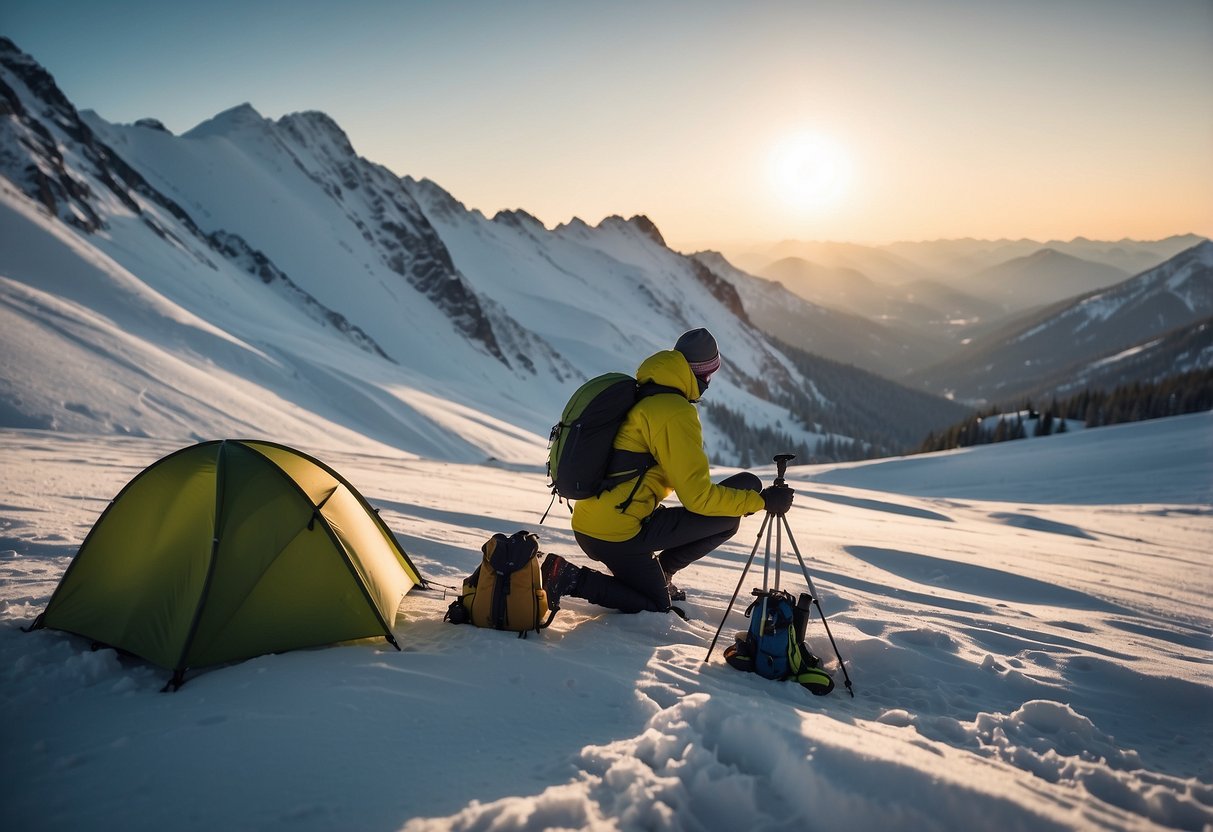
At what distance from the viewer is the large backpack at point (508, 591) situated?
5434 millimetres

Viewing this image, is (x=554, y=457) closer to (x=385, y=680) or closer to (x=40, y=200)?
(x=385, y=680)

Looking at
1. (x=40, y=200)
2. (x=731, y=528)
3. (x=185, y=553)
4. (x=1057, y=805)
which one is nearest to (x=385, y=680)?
(x=185, y=553)

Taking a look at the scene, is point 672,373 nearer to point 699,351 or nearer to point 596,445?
point 699,351

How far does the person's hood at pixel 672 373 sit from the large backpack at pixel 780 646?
1.72m

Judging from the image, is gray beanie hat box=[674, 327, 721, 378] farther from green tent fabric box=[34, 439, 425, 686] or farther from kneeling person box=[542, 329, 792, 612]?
green tent fabric box=[34, 439, 425, 686]

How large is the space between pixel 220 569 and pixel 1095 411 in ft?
282

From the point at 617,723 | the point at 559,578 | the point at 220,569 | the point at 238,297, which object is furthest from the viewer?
the point at 238,297

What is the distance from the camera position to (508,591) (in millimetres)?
5438

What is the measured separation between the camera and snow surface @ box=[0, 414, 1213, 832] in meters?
3.13

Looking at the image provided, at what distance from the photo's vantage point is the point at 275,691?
4.10 metres

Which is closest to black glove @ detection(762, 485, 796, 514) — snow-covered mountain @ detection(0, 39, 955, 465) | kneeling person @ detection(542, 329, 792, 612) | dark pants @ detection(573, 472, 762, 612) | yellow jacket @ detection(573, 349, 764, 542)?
kneeling person @ detection(542, 329, 792, 612)

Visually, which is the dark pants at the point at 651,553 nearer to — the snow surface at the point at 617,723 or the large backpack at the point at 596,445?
the snow surface at the point at 617,723

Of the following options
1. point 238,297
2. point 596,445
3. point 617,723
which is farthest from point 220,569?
point 238,297

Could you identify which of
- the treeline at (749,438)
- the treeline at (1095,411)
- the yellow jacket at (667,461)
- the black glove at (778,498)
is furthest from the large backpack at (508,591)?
the treeline at (749,438)
